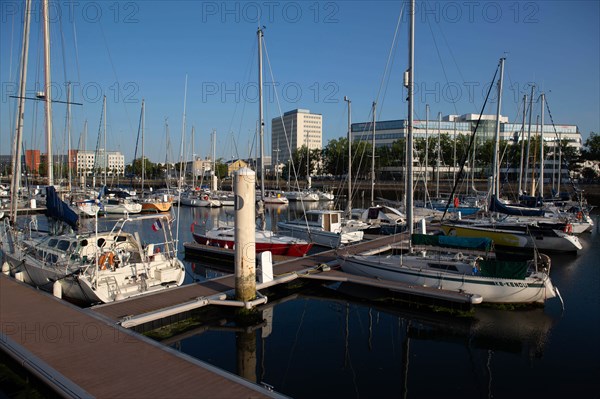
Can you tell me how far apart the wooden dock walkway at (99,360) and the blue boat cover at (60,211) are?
5809mm

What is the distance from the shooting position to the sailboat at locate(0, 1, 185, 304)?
1593 centimetres

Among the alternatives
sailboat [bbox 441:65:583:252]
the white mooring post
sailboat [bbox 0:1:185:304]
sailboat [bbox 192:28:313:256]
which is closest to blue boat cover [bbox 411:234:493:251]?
sailboat [bbox 192:28:313:256]

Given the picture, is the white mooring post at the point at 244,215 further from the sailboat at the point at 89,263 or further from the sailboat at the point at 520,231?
the sailboat at the point at 520,231

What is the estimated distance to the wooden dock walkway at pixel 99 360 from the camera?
30.2ft

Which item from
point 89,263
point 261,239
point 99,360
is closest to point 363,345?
point 99,360

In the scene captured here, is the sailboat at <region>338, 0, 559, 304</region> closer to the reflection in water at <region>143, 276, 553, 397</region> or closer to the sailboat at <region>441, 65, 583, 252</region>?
the reflection in water at <region>143, 276, 553, 397</region>

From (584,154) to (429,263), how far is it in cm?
8976

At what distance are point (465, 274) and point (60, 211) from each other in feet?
56.7

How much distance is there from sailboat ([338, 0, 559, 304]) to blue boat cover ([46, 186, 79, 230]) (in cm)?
1193

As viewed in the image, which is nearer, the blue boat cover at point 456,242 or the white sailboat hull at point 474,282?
the white sailboat hull at point 474,282

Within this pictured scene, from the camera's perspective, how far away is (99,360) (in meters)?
10.6

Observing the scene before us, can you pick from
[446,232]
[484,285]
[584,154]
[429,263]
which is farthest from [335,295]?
[584,154]

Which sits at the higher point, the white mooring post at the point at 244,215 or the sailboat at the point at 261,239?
the white mooring post at the point at 244,215

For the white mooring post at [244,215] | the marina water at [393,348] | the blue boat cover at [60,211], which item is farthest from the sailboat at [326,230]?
the blue boat cover at [60,211]
